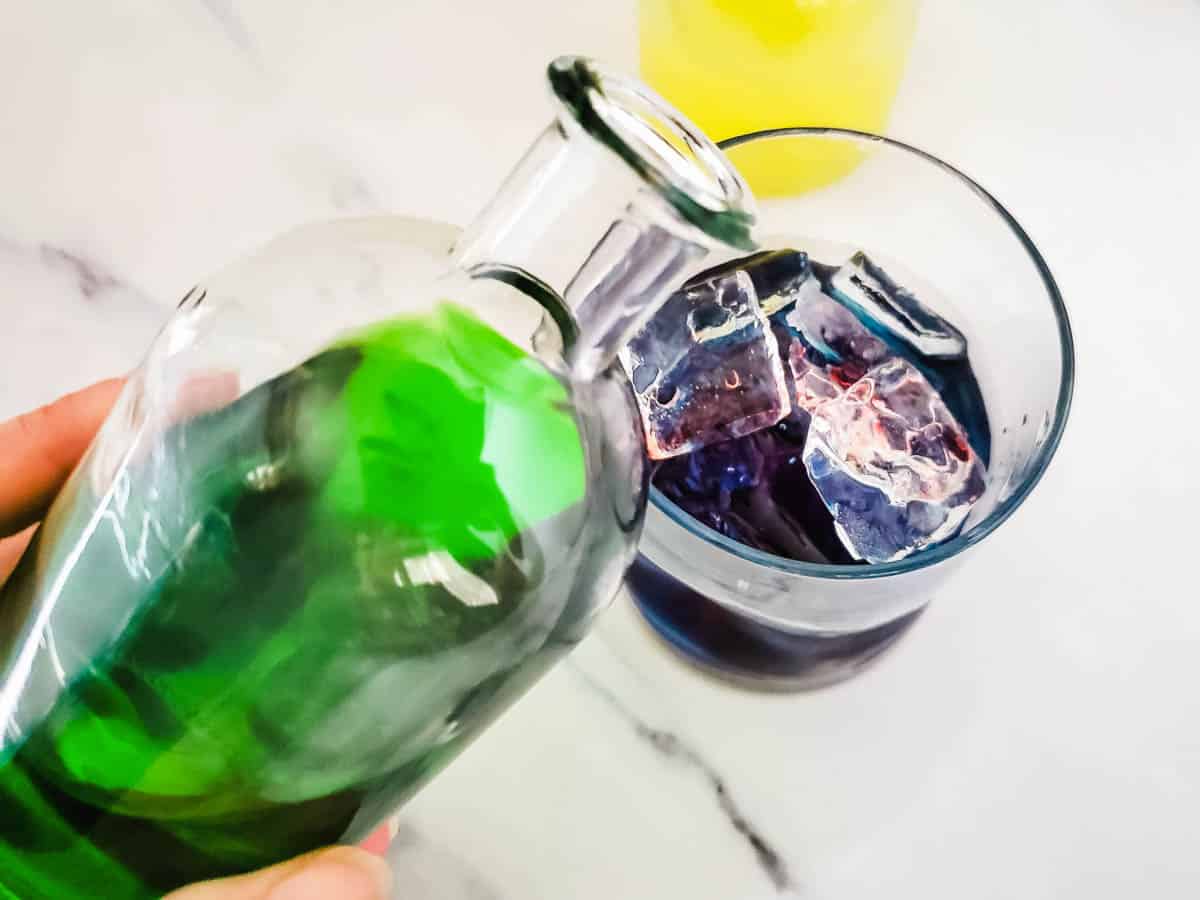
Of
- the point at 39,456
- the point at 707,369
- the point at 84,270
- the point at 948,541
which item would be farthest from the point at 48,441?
the point at 948,541

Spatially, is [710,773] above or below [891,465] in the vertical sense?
below

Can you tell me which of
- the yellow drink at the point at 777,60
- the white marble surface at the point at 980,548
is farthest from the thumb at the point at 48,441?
the yellow drink at the point at 777,60

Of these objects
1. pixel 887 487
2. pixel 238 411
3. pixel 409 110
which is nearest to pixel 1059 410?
pixel 887 487

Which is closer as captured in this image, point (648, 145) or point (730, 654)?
point (648, 145)

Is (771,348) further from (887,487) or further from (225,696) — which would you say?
(225,696)

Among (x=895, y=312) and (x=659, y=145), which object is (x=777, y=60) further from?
(x=659, y=145)

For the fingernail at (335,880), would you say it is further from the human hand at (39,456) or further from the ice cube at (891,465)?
the ice cube at (891,465)

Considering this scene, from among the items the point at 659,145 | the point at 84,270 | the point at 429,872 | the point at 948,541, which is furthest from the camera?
the point at 84,270
